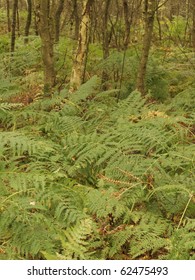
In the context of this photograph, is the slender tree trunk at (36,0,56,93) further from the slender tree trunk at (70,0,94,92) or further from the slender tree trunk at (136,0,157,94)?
the slender tree trunk at (136,0,157,94)

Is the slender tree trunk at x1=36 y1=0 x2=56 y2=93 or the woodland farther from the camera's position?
the slender tree trunk at x1=36 y1=0 x2=56 y2=93

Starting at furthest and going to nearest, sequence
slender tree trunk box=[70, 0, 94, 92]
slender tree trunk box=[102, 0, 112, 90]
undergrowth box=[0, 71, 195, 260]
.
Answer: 1. slender tree trunk box=[102, 0, 112, 90]
2. slender tree trunk box=[70, 0, 94, 92]
3. undergrowth box=[0, 71, 195, 260]

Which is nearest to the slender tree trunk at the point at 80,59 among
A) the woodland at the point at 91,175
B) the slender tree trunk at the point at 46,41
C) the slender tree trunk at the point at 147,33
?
the woodland at the point at 91,175

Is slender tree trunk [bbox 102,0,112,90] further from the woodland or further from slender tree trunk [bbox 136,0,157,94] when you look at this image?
slender tree trunk [bbox 136,0,157,94]

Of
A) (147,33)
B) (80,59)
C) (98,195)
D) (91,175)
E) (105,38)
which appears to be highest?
(147,33)

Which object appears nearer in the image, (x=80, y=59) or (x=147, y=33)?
(x=147, y=33)

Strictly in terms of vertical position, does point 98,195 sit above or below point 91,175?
above

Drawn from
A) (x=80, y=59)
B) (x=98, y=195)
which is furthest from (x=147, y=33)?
(x=98, y=195)

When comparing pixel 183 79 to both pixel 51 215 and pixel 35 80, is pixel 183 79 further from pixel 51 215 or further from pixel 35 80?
pixel 51 215

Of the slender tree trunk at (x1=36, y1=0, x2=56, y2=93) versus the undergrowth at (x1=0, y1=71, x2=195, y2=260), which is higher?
the slender tree trunk at (x1=36, y1=0, x2=56, y2=93)

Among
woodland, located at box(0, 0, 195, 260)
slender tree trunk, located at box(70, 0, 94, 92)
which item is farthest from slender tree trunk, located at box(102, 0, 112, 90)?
woodland, located at box(0, 0, 195, 260)

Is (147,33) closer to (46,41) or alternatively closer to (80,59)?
(80,59)

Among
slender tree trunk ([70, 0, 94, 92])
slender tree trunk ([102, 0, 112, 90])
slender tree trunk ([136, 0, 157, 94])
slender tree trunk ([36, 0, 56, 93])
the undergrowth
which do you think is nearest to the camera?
the undergrowth

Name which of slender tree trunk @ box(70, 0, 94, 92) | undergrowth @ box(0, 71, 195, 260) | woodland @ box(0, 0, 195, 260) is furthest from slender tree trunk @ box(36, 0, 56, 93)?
undergrowth @ box(0, 71, 195, 260)
